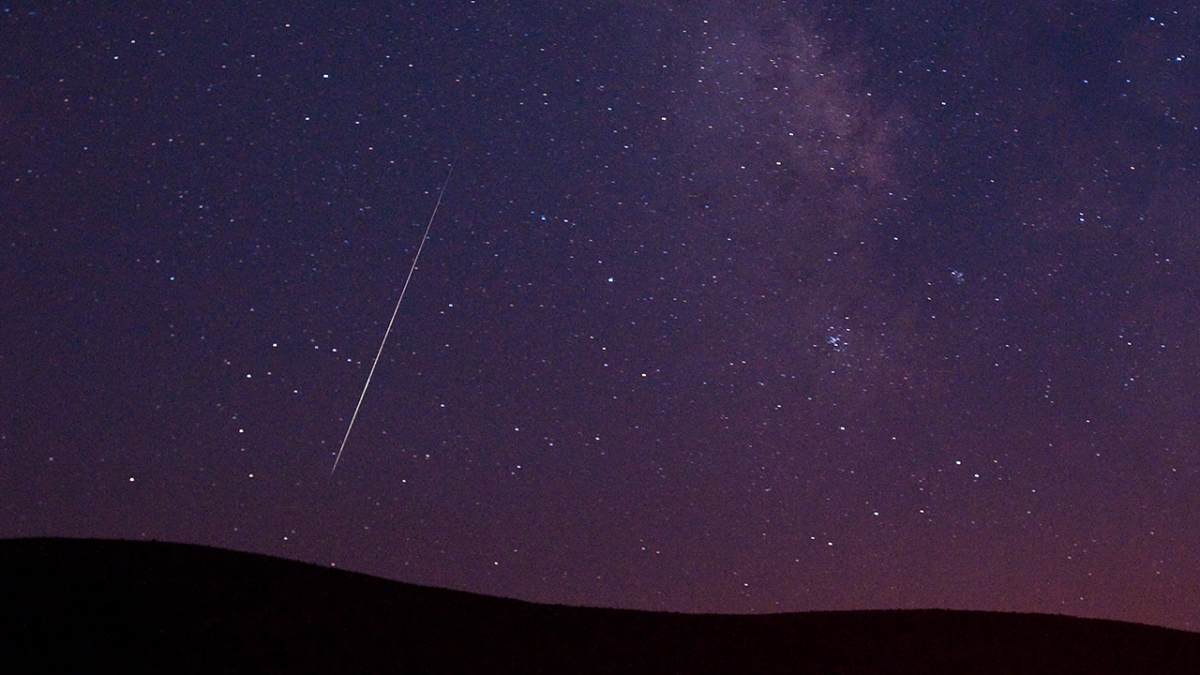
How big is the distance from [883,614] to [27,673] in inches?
372

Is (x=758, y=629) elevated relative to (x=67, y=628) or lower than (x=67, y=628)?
elevated

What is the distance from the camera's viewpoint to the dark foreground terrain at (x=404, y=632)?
8.73 metres

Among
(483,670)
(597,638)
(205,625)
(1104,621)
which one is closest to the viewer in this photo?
(483,670)

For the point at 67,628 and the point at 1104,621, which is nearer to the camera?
the point at 67,628

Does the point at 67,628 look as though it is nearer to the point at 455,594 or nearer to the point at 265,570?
the point at 265,570

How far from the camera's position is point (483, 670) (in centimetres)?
871

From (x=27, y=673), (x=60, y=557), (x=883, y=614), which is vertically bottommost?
(x=27, y=673)

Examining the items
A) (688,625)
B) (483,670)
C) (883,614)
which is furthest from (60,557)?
(883,614)

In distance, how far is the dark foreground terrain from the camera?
8.73m

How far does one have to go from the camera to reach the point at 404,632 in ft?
32.2

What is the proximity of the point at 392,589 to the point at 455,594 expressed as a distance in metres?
0.80

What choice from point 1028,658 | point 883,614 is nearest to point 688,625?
point 883,614

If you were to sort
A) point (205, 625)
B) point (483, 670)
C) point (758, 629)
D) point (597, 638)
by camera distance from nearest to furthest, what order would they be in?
1. point (483, 670)
2. point (205, 625)
3. point (597, 638)
4. point (758, 629)

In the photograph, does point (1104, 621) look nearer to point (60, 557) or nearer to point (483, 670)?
point (483, 670)
